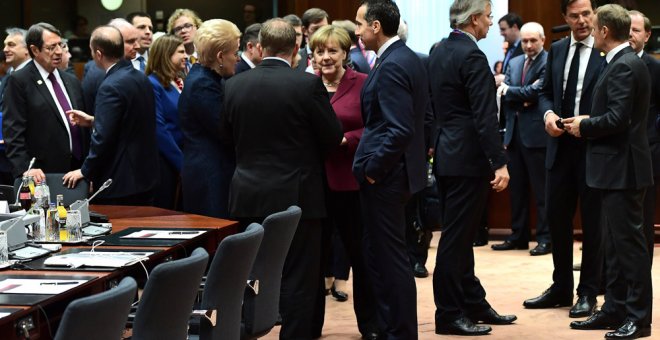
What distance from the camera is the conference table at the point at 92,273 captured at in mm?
2986

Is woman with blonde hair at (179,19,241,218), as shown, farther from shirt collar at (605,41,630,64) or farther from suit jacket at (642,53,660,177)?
suit jacket at (642,53,660,177)

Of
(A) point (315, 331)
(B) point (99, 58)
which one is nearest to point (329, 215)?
(A) point (315, 331)

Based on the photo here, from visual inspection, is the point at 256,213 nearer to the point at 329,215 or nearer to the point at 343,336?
the point at 329,215

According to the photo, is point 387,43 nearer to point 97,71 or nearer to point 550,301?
point 550,301

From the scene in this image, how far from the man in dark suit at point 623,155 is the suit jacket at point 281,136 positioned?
1.32 meters

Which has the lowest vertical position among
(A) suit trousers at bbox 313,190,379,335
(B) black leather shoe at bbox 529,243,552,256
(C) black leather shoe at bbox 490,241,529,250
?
(C) black leather shoe at bbox 490,241,529,250

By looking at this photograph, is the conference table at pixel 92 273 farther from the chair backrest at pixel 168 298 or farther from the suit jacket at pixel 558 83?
the suit jacket at pixel 558 83

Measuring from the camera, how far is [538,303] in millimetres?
5898

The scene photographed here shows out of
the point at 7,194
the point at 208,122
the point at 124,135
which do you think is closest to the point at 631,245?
the point at 208,122

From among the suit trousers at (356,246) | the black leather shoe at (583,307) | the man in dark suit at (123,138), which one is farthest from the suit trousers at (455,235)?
the man in dark suit at (123,138)

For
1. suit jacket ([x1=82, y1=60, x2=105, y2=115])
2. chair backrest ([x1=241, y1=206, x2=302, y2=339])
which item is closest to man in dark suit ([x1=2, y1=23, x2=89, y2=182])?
suit jacket ([x1=82, y1=60, x2=105, y2=115])

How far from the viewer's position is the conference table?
2.99 m

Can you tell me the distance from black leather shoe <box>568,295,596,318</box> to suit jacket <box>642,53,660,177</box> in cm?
124

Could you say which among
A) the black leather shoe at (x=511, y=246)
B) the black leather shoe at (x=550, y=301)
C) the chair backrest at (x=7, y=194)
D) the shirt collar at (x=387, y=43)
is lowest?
the black leather shoe at (x=511, y=246)
